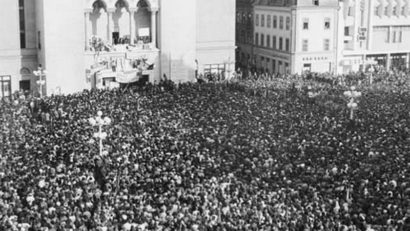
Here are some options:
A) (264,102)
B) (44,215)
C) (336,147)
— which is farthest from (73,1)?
(44,215)

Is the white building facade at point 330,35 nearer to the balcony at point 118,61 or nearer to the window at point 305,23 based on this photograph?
the window at point 305,23

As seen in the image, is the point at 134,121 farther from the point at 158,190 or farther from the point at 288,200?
the point at 288,200

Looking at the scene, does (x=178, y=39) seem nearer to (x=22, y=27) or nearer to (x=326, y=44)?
(x=22, y=27)

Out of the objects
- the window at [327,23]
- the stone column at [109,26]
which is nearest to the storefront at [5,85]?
the stone column at [109,26]

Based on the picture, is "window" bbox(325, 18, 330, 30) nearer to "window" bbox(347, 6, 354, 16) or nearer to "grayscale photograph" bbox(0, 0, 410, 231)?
"grayscale photograph" bbox(0, 0, 410, 231)

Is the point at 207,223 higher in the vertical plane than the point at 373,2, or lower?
lower

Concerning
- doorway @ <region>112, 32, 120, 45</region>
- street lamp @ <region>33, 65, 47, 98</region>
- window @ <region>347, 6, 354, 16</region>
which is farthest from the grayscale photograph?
street lamp @ <region>33, 65, 47, 98</region>
